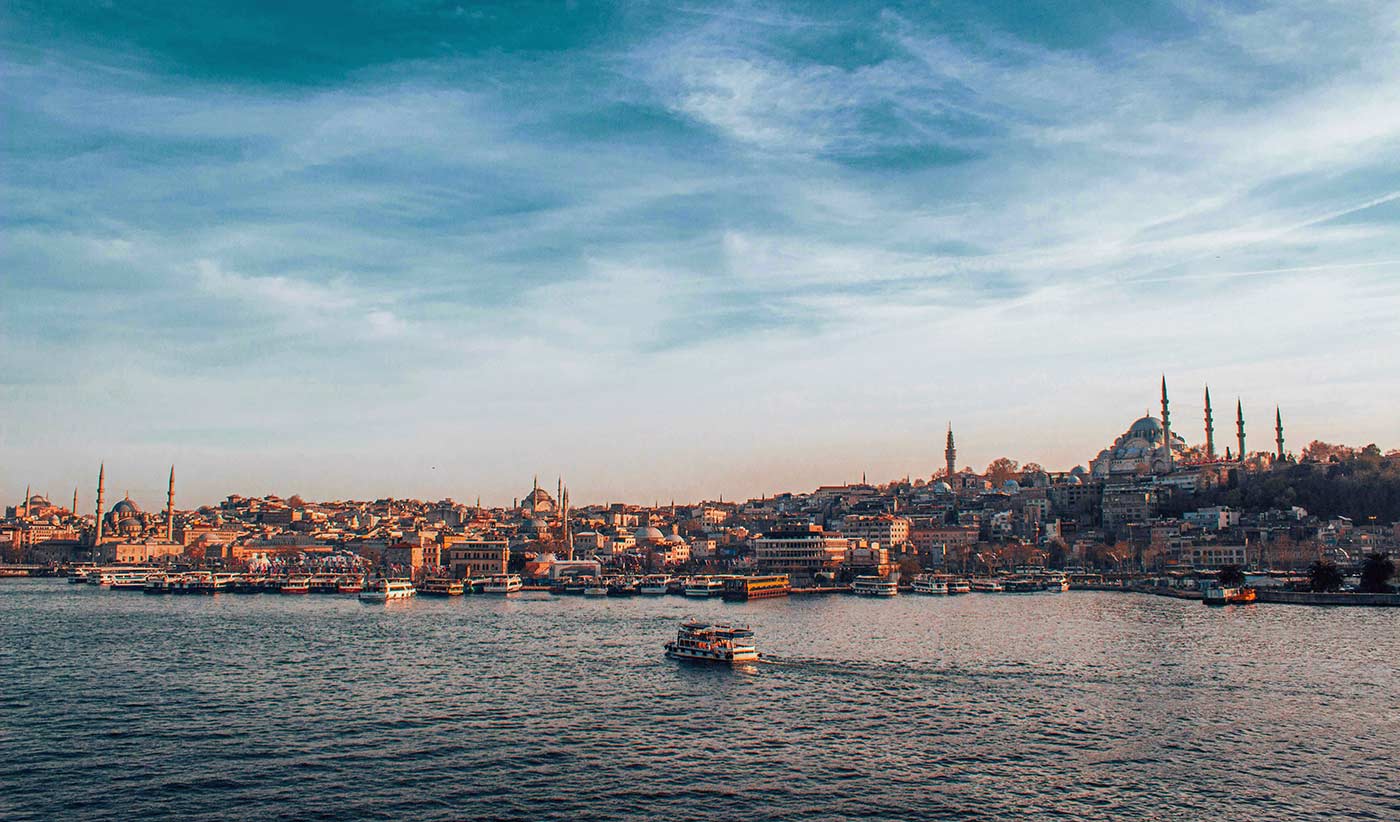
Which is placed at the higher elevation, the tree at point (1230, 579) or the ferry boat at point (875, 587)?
the tree at point (1230, 579)

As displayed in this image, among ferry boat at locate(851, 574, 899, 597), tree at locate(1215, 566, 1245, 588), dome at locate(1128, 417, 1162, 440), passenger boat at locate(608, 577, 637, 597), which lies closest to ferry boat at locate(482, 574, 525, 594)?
passenger boat at locate(608, 577, 637, 597)

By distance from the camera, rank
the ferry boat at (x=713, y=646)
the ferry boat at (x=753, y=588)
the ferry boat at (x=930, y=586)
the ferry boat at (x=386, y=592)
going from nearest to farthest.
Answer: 1. the ferry boat at (x=713, y=646)
2. the ferry boat at (x=386, y=592)
3. the ferry boat at (x=753, y=588)
4. the ferry boat at (x=930, y=586)

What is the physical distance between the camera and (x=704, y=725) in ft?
78.7

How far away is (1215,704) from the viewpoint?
2558 centimetres

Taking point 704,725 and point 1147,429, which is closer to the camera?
point 704,725

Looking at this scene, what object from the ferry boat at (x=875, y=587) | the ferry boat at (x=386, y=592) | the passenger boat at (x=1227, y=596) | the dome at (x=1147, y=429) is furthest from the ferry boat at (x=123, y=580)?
the dome at (x=1147, y=429)

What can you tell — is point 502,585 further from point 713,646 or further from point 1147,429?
point 1147,429

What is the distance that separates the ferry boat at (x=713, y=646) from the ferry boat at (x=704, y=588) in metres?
33.8

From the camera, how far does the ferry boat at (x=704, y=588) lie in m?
70.0

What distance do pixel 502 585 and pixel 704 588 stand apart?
15918mm

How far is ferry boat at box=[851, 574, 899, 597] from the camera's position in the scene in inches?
2790

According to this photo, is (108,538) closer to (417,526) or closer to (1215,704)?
(417,526)

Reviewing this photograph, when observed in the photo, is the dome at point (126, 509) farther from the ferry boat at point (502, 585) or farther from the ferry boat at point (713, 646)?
the ferry boat at point (713, 646)

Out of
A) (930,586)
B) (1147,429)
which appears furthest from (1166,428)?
(930,586)
